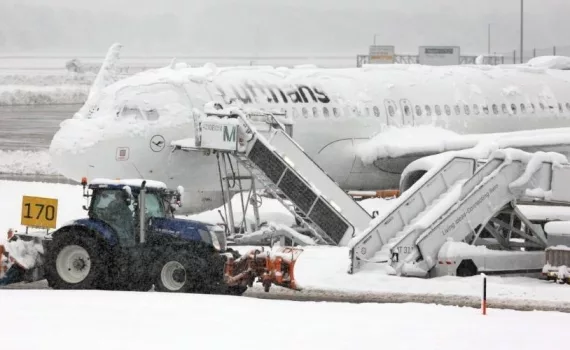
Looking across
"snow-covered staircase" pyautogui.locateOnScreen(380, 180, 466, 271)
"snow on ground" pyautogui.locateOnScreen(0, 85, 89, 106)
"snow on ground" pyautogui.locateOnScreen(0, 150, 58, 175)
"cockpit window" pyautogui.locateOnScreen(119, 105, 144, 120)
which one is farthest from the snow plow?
"snow on ground" pyautogui.locateOnScreen(0, 85, 89, 106)

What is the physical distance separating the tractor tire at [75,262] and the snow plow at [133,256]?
0.02m

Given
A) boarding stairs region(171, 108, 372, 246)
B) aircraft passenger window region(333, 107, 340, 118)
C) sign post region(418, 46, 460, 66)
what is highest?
sign post region(418, 46, 460, 66)

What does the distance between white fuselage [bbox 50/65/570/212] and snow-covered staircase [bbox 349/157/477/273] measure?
22.7 feet

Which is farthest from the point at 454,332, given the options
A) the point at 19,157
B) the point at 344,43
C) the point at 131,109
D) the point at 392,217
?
the point at 344,43

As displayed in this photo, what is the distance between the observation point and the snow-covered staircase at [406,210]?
1029 inches

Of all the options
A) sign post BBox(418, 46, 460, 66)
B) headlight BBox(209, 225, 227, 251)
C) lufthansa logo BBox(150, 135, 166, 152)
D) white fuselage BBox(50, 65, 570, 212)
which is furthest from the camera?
sign post BBox(418, 46, 460, 66)

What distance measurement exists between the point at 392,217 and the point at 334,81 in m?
9.78

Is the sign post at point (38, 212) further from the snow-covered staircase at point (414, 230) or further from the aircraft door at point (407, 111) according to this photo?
the aircraft door at point (407, 111)

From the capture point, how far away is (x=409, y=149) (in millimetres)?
34781

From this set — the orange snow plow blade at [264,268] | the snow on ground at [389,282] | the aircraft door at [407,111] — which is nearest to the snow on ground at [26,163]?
the aircraft door at [407,111]

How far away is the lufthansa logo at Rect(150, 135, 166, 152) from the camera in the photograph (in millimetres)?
31062

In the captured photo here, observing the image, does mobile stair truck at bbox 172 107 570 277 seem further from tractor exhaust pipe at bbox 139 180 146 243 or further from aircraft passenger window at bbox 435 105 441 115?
aircraft passenger window at bbox 435 105 441 115

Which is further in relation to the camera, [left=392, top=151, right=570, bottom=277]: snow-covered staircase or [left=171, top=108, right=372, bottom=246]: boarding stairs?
[left=171, top=108, right=372, bottom=246]: boarding stairs

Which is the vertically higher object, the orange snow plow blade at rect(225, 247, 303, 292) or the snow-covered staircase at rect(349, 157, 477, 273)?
the snow-covered staircase at rect(349, 157, 477, 273)
